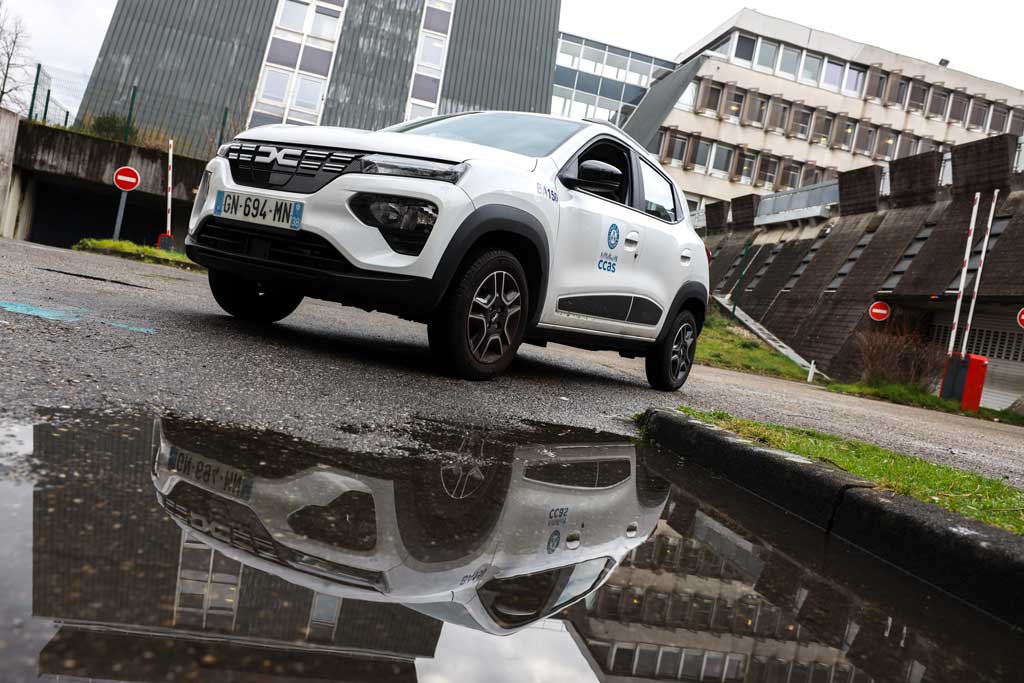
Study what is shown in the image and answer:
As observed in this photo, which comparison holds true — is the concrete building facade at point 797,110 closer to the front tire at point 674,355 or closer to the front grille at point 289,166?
the front tire at point 674,355

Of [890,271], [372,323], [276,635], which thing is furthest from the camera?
[890,271]

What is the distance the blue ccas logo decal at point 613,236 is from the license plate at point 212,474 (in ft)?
13.2

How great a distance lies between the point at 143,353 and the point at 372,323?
5.29 metres

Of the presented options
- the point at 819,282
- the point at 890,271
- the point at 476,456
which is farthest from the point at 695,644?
the point at 819,282

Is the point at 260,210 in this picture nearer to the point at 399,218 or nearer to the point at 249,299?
the point at 399,218

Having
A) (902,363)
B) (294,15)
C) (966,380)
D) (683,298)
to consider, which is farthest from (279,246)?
(294,15)

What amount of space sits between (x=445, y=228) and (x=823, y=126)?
45.0 metres

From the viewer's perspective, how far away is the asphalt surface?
3.01m

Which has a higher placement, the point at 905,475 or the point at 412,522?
the point at 905,475

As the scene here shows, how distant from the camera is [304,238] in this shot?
450cm

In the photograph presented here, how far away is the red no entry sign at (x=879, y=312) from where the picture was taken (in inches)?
882

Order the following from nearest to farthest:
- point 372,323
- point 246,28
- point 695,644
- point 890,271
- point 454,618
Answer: point 454,618
point 695,644
point 372,323
point 890,271
point 246,28

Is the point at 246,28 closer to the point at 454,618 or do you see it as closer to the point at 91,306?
the point at 91,306

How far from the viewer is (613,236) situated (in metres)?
5.94
